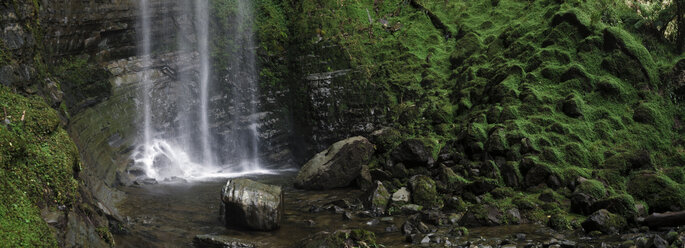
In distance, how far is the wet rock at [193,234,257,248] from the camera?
293 inches

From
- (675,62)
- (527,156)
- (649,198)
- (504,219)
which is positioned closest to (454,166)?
(527,156)

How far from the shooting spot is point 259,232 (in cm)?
831

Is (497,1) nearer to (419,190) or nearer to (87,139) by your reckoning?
(419,190)

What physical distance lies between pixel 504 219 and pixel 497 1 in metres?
12.0

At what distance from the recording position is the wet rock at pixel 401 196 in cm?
992

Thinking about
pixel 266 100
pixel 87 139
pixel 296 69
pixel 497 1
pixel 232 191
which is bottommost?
pixel 232 191

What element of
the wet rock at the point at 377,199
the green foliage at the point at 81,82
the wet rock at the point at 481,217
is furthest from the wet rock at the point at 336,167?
the green foliage at the point at 81,82

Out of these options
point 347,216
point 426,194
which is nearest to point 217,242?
point 347,216

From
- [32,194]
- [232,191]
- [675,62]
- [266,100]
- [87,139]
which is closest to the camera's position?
[32,194]

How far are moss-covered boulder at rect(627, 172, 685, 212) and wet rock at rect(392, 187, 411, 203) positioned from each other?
457cm

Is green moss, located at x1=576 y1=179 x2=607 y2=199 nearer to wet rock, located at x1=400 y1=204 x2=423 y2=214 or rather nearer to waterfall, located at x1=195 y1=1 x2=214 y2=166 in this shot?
wet rock, located at x1=400 y1=204 x2=423 y2=214

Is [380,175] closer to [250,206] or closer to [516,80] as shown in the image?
[250,206]

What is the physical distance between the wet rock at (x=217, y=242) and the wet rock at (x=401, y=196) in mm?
3708

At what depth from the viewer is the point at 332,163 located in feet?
39.3
